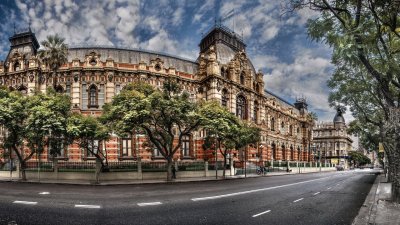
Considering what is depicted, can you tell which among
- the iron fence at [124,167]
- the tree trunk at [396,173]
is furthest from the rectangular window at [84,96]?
the tree trunk at [396,173]

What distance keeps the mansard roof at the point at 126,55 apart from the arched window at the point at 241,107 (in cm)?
965

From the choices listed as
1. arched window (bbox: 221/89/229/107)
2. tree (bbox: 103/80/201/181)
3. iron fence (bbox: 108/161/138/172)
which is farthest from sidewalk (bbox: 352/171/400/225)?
arched window (bbox: 221/89/229/107)

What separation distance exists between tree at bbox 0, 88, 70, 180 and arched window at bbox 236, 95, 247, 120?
92.9 feet

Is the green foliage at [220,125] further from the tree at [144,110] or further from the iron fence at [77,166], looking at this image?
the iron fence at [77,166]

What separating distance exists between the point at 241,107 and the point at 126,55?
21.0 metres

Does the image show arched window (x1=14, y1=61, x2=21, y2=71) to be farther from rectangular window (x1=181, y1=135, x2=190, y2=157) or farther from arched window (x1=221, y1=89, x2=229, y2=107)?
arched window (x1=221, y1=89, x2=229, y2=107)

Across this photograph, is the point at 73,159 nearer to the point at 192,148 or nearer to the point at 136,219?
the point at 192,148

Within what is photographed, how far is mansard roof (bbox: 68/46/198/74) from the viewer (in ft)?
137

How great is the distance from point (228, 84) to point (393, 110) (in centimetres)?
3245

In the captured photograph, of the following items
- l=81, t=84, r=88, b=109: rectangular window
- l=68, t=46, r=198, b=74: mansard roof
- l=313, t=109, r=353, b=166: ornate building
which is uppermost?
l=68, t=46, r=198, b=74: mansard roof

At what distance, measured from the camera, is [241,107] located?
49.5m

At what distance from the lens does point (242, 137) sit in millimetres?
36000

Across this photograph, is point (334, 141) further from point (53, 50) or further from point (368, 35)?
point (368, 35)

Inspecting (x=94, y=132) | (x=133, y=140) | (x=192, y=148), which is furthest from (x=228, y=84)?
(x=94, y=132)
